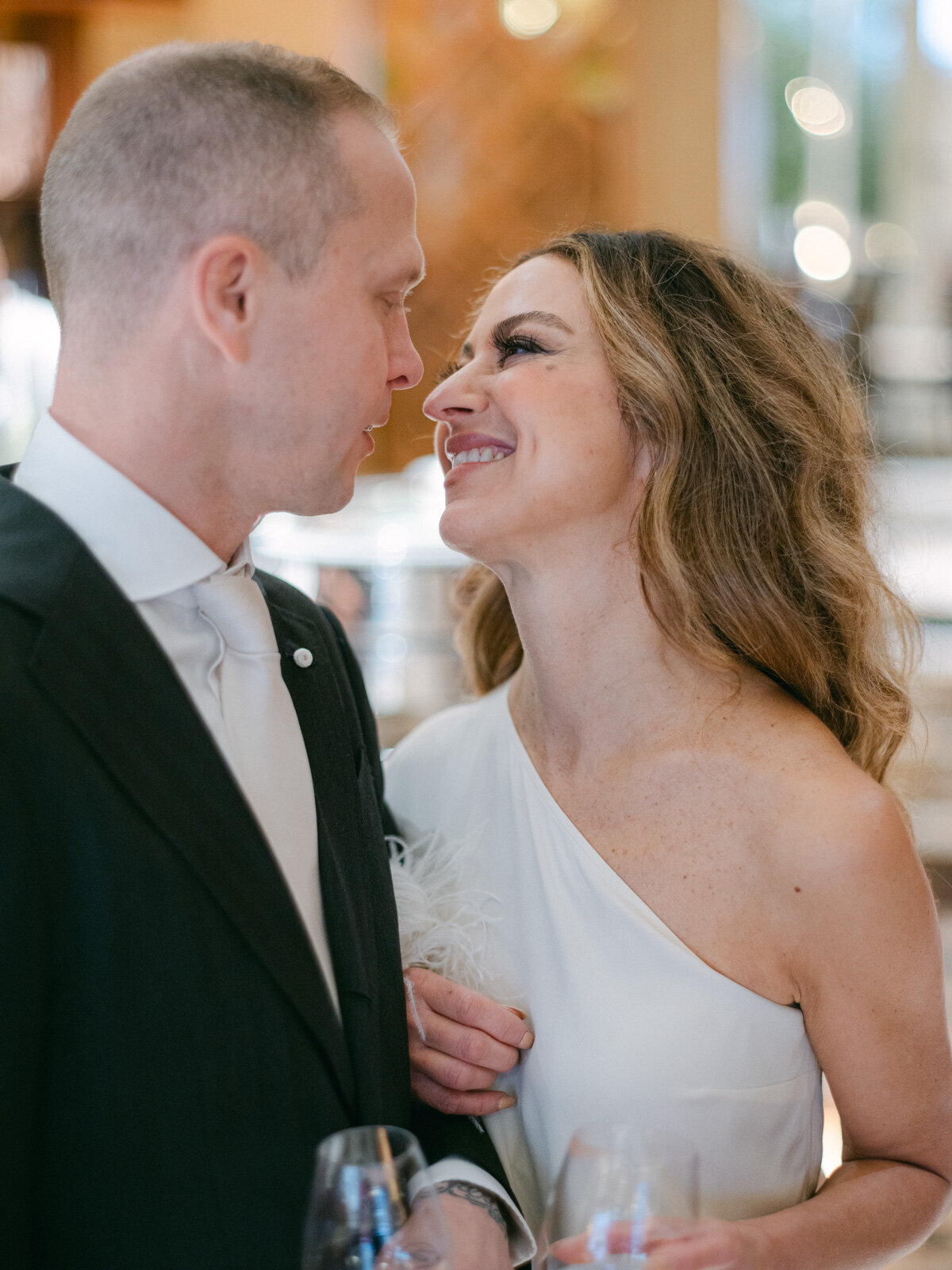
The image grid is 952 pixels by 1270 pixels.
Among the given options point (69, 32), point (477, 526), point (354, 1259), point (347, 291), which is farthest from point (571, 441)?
point (69, 32)

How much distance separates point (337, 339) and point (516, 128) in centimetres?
573

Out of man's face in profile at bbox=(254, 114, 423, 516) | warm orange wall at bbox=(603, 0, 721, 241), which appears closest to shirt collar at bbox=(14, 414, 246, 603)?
man's face in profile at bbox=(254, 114, 423, 516)

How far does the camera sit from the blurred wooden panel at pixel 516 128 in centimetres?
632

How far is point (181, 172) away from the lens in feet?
3.84

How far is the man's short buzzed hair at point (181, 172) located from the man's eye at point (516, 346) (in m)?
0.57

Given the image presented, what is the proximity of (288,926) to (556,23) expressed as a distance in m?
6.35

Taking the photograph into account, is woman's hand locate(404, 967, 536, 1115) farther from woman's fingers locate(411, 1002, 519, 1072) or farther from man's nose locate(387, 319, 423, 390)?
man's nose locate(387, 319, 423, 390)

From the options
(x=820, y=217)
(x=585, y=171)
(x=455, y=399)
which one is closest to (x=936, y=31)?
(x=820, y=217)

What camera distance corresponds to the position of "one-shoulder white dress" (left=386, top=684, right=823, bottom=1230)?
1.46m

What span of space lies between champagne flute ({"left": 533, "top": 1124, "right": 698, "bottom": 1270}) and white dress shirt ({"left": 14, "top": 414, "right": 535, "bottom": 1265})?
32 cm

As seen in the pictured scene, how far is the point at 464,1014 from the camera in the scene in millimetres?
1486

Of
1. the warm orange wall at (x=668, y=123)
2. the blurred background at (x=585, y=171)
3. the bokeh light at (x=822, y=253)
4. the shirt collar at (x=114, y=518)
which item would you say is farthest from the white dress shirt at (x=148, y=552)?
the bokeh light at (x=822, y=253)

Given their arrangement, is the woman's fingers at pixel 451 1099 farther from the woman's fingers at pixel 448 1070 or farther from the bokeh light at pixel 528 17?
the bokeh light at pixel 528 17

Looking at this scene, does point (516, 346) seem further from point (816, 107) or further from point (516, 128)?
point (816, 107)
